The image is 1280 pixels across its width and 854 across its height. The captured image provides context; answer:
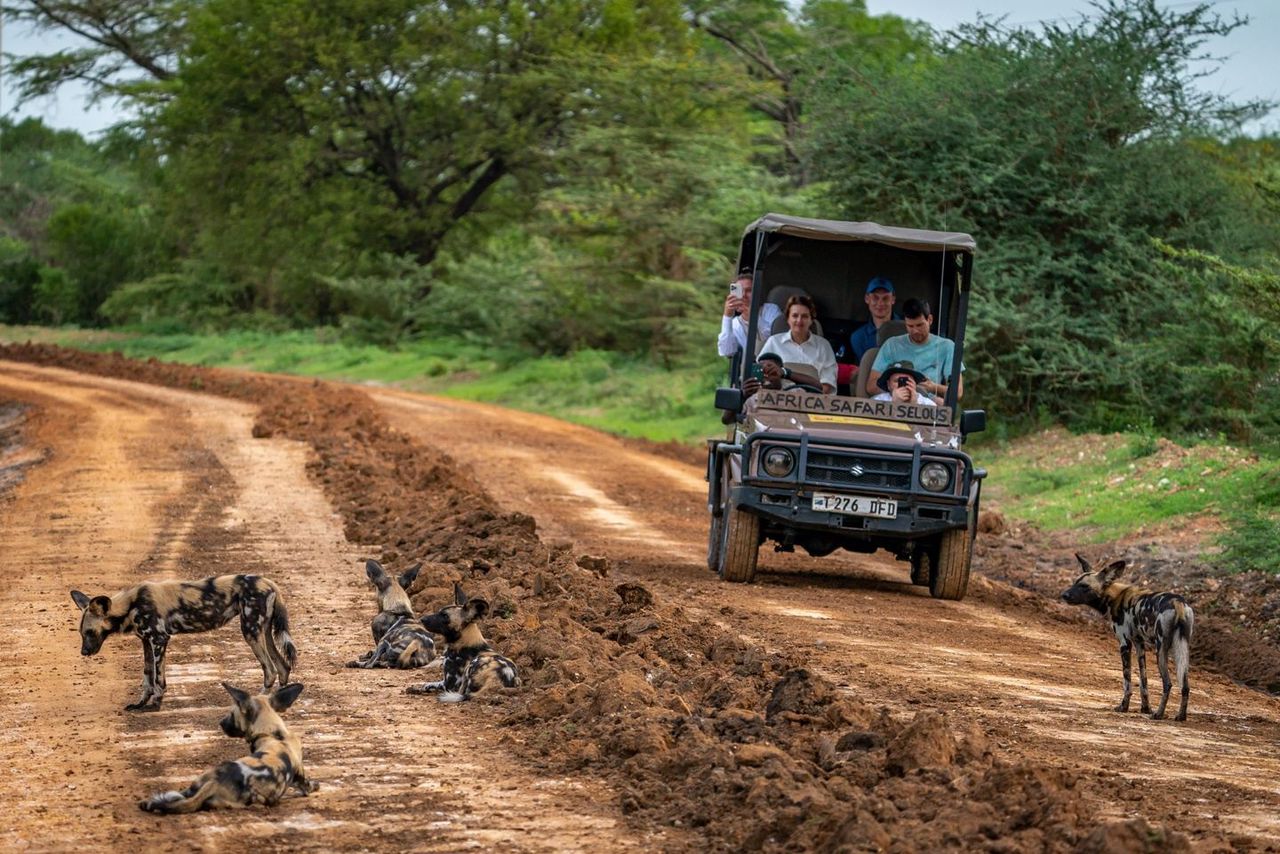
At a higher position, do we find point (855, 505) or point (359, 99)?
point (359, 99)

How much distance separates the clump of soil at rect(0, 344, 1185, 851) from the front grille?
173cm

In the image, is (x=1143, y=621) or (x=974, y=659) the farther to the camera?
(x=974, y=659)

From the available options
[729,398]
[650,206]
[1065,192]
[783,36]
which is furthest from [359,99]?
[729,398]

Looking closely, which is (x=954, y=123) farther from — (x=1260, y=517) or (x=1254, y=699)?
(x=1254, y=699)

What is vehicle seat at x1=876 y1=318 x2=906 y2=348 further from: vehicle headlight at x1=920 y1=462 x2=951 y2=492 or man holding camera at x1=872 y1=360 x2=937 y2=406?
vehicle headlight at x1=920 y1=462 x2=951 y2=492

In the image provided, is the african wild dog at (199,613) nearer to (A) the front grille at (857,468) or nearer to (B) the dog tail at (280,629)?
(B) the dog tail at (280,629)

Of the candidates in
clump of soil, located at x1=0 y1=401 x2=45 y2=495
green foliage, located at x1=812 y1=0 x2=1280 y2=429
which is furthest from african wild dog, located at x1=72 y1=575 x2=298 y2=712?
green foliage, located at x1=812 y1=0 x2=1280 y2=429

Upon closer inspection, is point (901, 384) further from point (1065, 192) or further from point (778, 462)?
point (1065, 192)

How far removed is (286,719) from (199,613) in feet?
3.27

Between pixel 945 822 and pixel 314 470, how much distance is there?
15.0m

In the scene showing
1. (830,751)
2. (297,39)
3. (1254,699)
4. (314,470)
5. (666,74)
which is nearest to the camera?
(830,751)

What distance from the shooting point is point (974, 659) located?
10547mm

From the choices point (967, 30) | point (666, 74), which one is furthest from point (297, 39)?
point (967, 30)

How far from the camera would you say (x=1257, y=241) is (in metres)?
23.9
